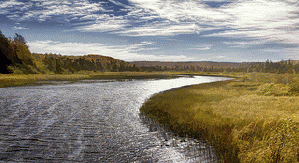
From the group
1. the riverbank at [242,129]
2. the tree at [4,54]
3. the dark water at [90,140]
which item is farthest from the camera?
the tree at [4,54]

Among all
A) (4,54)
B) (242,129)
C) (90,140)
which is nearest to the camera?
(242,129)

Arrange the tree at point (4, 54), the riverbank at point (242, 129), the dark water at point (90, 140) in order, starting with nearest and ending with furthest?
the riverbank at point (242, 129), the dark water at point (90, 140), the tree at point (4, 54)

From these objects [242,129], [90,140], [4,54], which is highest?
[4,54]

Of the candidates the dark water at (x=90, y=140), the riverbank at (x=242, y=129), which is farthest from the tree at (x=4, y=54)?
the riverbank at (x=242, y=129)

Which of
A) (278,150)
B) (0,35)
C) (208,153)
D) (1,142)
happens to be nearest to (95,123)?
(1,142)

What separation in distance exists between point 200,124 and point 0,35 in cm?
10705

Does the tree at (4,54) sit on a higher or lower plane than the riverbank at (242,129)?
higher

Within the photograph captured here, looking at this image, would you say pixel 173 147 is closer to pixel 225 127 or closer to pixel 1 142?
pixel 225 127

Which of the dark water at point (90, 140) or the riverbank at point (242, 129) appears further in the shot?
the dark water at point (90, 140)

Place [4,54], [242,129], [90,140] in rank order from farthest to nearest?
[4,54] → [90,140] → [242,129]

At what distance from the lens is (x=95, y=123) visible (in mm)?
17984

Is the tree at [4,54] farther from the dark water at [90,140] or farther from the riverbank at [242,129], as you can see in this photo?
the riverbank at [242,129]

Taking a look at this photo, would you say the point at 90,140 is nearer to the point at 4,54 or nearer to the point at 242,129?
the point at 242,129

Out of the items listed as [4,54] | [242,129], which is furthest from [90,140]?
[4,54]
